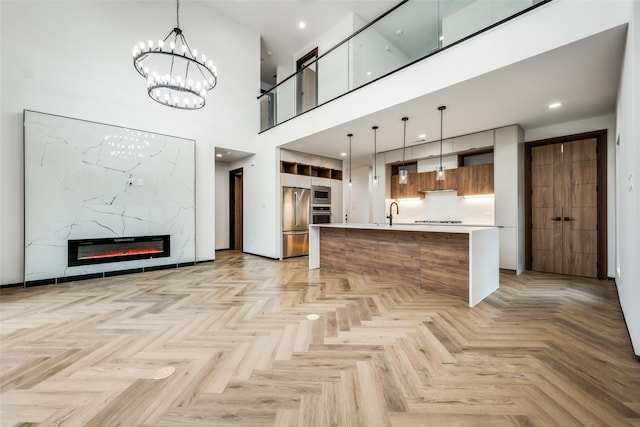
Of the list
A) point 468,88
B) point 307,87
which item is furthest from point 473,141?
point 307,87

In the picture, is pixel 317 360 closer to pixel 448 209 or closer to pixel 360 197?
pixel 448 209

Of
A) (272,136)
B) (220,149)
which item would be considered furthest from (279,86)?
(220,149)

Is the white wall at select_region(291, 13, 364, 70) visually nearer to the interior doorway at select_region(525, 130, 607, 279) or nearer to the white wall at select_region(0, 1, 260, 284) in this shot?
the white wall at select_region(0, 1, 260, 284)

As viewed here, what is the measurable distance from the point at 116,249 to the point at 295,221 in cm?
377

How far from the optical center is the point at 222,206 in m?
8.48

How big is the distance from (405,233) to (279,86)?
189 inches

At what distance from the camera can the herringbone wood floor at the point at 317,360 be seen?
1564 mm

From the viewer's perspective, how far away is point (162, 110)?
578 centimetres

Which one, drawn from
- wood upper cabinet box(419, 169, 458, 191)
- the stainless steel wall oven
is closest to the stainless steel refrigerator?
the stainless steel wall oven

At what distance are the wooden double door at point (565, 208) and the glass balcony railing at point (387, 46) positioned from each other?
10.4 ft

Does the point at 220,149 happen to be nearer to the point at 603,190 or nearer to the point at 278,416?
the point at 278,416

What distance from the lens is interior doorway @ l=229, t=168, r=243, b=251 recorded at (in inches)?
332

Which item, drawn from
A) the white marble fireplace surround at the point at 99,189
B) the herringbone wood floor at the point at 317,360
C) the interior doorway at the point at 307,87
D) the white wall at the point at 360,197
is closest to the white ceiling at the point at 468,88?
the interior doorway at the point at 307,87

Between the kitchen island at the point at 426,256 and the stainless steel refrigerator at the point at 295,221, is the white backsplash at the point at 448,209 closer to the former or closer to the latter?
the kitchen island at the point at 426,256
